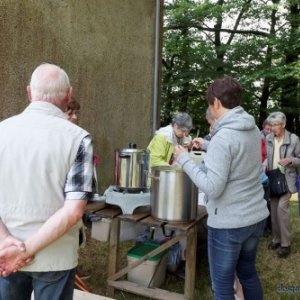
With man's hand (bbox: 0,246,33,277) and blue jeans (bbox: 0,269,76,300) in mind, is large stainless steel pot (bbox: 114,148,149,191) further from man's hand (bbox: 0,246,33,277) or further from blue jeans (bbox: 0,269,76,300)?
man's hand (bbox: 0,246,33,277)

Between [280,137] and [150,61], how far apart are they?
2.66 meters

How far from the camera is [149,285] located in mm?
3023

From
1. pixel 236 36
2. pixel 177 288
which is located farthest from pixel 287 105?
pixel 177 288

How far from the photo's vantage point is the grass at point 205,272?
3090 mm

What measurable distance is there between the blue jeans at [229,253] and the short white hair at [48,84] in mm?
1212

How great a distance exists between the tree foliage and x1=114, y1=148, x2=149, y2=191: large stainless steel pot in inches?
333

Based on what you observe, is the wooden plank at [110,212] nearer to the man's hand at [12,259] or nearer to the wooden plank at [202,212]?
the wooden plank at [202,212]

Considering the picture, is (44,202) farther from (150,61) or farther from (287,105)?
(287,105)

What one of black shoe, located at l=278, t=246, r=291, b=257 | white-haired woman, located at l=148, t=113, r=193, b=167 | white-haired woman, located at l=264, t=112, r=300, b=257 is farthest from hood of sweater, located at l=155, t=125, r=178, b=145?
black shoe, located at l=278, t=246, r=291, b=257

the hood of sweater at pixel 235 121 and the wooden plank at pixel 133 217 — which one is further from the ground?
the hood of sweater at pixel 235 121

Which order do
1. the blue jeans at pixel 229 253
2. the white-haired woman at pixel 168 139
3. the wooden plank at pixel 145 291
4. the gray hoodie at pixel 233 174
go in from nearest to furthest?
the gray hoodie at pixel 233 174, the blue jeans at pixel 229 253, the wooden plank at pixel 145 291, the white-haired woman at pixel 168 139

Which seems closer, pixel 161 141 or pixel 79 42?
pixel 161 141

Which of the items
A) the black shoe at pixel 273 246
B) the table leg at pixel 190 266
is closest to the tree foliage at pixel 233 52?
the black shoe at pixel 273 246

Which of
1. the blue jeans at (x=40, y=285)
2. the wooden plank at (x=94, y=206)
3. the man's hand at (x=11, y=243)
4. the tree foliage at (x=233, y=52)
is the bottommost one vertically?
the wooden plank at (x=94, y=206)
